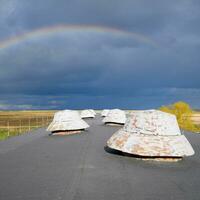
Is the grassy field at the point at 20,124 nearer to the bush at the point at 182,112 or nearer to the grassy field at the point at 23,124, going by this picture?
the grassy field at the point at 23,124

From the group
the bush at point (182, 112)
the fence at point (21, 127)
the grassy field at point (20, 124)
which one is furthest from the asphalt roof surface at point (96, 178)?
the bush at point (182, 112)

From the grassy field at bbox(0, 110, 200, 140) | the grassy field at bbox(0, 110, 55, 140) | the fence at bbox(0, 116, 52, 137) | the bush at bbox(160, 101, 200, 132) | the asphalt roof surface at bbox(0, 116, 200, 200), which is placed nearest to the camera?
the asphalt roof surface at bbox(0, 116, 200, 200)

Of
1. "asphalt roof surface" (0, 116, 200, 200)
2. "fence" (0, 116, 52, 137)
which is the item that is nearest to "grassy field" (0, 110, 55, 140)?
"fence" (0, 116, 52, 137)

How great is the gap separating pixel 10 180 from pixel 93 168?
8.13 feet

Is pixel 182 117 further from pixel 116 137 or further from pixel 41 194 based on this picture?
pixel 41 194

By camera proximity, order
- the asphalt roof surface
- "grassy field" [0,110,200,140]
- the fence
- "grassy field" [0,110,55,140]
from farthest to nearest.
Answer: the fence, "grassy field" [0,110,200,140], "grassy field" [0,110,55,140], the asphalt roof surface

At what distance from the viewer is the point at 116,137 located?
39.9 ft

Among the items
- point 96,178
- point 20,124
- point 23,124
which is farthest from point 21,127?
point 96,178

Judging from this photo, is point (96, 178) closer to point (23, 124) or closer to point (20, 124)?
point (20, 124)

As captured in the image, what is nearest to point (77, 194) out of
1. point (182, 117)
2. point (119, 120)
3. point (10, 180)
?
point (10, 180)

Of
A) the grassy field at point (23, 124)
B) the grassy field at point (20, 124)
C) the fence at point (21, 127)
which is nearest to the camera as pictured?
the grassy field at point (20, 124)

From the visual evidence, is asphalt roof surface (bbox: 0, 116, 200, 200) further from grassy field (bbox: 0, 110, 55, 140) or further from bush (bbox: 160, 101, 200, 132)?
bush (bbox: 160, 101, 200, 132)

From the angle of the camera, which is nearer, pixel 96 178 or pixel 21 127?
pixel 96 178

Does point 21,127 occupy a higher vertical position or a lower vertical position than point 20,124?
lower
